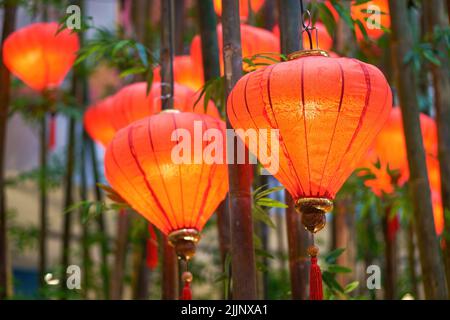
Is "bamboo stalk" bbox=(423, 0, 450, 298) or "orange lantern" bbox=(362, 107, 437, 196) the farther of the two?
"orange lantern" bbox=(362, 107, 437, 196)

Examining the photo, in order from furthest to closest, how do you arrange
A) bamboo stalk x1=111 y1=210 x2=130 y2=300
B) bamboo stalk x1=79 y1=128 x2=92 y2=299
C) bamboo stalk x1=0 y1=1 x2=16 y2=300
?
bamboo stalk x1=79 y1=128 x2=92 y2=299 < bamboo stalk x1=111 y1=210 x2=130 y2=300 < bamboo stalk x1=0 y1=1 x2=16 y2=300

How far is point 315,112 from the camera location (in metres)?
2.58

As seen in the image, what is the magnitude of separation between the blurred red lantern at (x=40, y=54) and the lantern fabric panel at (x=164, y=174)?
2.16 meters

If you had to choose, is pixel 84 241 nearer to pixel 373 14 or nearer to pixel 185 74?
pixel 185 74

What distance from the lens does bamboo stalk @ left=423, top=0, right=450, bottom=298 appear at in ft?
12.0

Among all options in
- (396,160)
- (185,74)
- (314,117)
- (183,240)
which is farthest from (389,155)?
(314,117)

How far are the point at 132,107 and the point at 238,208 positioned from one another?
131cm

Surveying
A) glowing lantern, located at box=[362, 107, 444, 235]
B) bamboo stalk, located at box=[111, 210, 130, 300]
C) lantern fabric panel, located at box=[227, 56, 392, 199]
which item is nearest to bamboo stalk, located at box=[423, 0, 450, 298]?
glowing lantern, located at box=[362, 107, 444, 235]

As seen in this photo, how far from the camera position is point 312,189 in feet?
8.75

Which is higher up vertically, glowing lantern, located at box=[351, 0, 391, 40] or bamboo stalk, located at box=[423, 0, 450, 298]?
glowing lantern, located at box=[351, 0, 391, 40]

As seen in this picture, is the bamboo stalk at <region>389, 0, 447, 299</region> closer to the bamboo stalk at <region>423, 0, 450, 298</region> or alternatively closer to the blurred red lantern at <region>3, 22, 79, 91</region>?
the bamboo stalk at <region>423, 0, 450, 298</region>

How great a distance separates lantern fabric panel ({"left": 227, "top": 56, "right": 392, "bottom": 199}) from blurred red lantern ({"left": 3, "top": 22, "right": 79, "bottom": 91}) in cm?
265

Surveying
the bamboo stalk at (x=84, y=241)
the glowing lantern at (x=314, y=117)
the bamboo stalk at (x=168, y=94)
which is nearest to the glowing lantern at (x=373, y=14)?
the bamboo stalk at (x=168, y=94)

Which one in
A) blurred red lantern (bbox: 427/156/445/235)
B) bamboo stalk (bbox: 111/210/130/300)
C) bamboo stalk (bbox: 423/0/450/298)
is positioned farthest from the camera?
bamboo stalk (bbox: 111/210/130/300)
